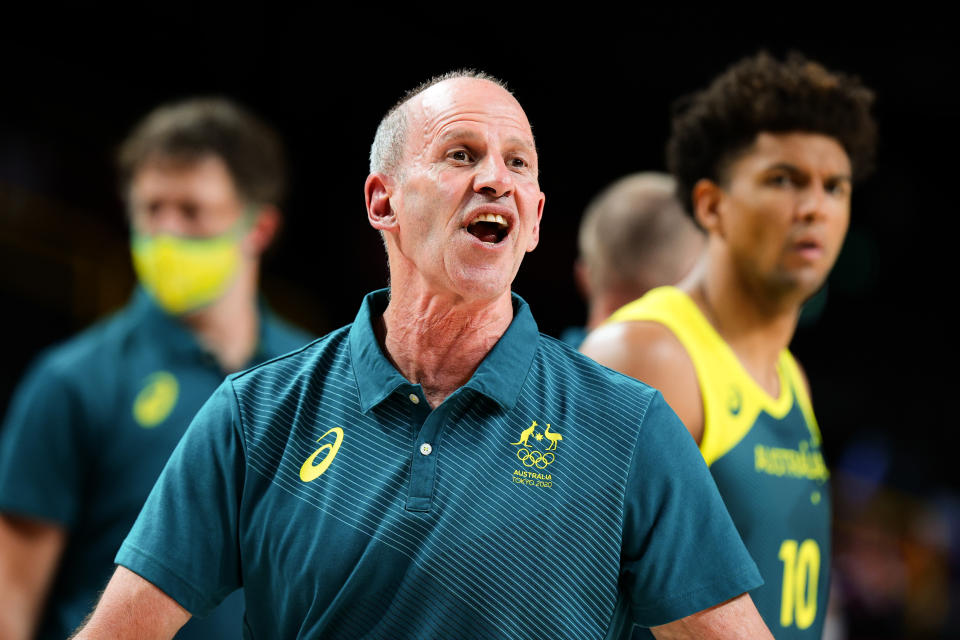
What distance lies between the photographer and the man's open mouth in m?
1.96

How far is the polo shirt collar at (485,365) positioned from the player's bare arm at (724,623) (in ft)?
1.56

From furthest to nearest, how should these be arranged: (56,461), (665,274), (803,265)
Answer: (665,274) → (56,461) → (803,265)

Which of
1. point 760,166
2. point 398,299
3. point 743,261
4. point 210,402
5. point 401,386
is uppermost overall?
point 760,166

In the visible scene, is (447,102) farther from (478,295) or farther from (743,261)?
(743,261)

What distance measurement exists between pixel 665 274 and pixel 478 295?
74.0 inches

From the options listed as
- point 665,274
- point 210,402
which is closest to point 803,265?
point 665,274

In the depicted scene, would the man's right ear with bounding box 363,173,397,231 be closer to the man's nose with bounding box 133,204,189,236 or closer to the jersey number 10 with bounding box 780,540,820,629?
the jersey number 10 with bounding box 780,540,820,629

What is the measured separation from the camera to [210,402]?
2.01m

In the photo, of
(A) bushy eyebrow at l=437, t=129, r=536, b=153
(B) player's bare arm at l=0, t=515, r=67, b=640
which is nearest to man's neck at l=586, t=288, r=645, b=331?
(A) bushy eyebrow at l=437, t=129, r=536, b=153

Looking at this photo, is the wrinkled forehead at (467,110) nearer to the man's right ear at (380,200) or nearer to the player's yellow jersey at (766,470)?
the man's right ear at (380,200)

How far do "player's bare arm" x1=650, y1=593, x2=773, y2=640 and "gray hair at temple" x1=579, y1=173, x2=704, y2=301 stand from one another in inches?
78.0

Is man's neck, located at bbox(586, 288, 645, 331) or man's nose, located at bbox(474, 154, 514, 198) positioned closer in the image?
man's nose, located at bbox(474, 154, 514, 198)

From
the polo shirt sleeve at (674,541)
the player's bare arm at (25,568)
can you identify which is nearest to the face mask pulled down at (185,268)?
the player's bare arm at (25,568)

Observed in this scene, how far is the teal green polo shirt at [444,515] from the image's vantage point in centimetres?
182
